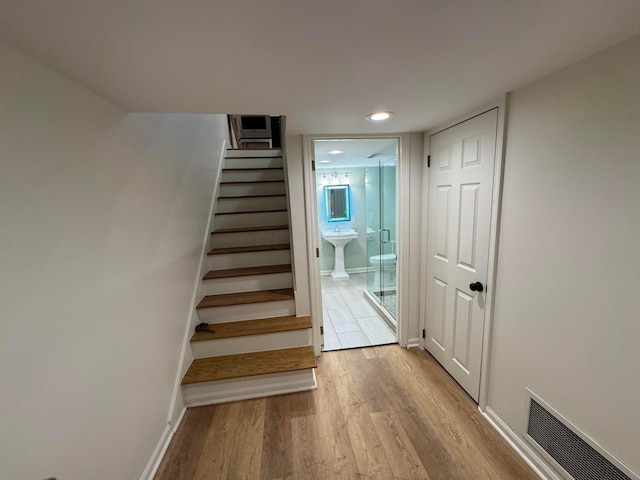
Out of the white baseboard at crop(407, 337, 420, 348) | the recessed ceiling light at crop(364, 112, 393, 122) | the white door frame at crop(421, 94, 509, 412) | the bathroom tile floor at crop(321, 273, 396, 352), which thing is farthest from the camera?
the bathroom tile floor at crop(321, 273, 396, 352)

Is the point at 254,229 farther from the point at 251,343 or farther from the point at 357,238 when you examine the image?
the point at 357,238

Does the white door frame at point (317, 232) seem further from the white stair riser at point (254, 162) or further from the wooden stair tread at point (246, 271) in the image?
the white stair riser at point (254, 162)

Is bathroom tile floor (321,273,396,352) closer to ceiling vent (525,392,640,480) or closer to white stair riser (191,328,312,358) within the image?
white stair riser (191,328,312,358)

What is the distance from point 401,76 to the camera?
42.9 inches

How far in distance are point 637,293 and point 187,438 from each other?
7.50 ft

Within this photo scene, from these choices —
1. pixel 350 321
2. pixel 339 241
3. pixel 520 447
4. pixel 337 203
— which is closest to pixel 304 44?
pixel 520 447

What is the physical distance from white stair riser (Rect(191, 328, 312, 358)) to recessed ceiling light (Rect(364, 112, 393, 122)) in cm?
162

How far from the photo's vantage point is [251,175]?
328 cm

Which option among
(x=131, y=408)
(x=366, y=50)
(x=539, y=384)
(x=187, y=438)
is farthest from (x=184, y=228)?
(x=539, y=384)

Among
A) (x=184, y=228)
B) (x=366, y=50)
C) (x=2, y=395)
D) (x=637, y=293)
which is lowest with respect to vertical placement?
(x=2, y=395)

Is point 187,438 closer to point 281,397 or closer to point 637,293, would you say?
point 281,397

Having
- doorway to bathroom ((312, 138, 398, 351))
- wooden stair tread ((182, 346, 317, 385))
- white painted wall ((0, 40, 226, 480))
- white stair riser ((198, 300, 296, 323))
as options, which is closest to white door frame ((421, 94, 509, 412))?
doorway to bathroom ((312, 138, 398, 351))

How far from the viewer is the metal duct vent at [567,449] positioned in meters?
1.08

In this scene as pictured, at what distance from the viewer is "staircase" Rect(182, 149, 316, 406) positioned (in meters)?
1.94
